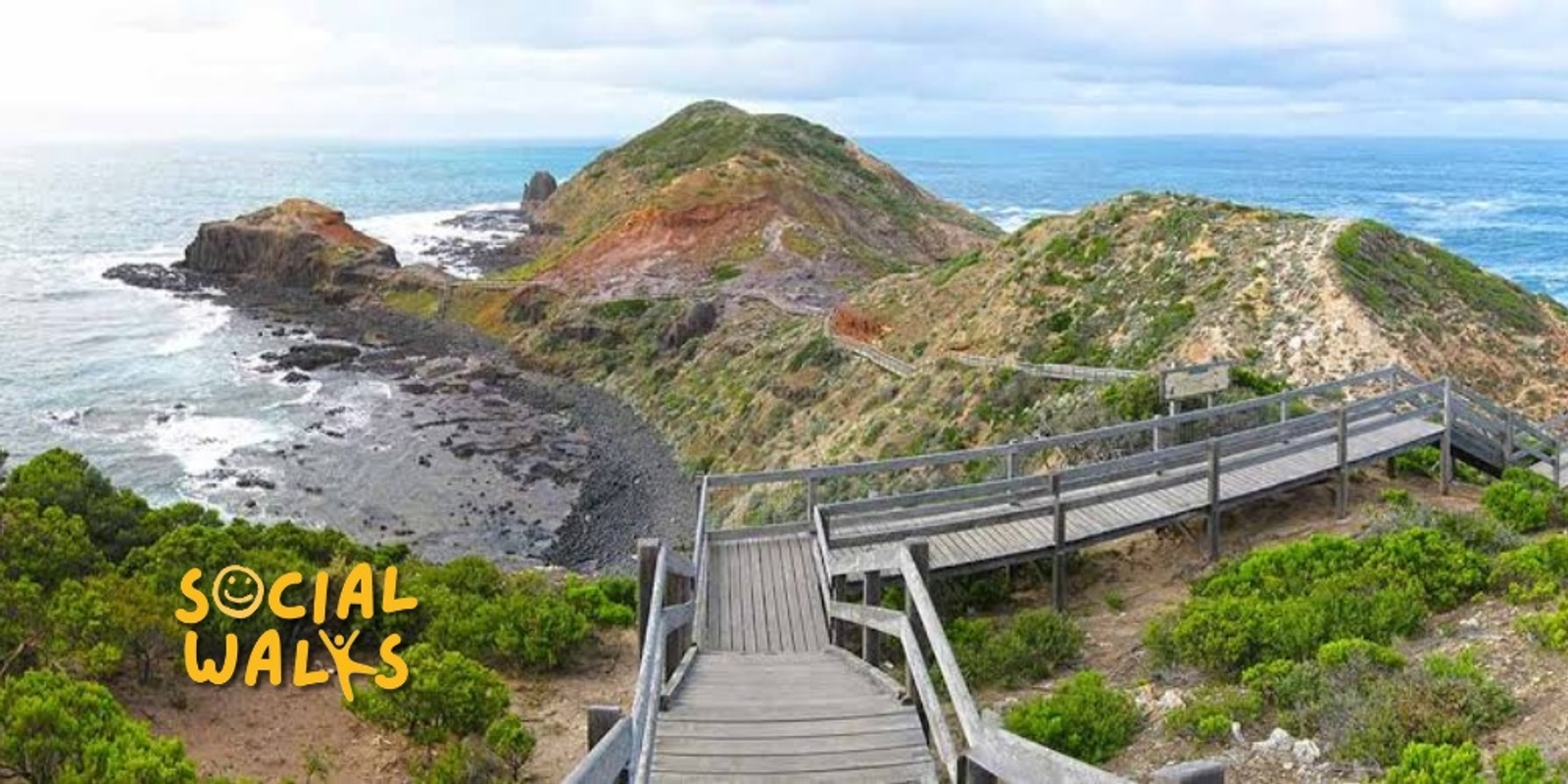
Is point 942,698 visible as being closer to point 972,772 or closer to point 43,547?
point 972,772

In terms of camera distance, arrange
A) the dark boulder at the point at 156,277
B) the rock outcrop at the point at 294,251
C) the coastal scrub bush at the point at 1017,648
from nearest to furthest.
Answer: the coastal scrub bush at the point at 1017,648 → the rock outcrop at the point at 294,251 → the dark boulder at the point at 156,277

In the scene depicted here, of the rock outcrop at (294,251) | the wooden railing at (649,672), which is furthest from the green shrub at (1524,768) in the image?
the rock outcrop at (294,251)

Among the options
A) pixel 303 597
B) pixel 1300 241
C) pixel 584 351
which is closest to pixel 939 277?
pixel 1300 241

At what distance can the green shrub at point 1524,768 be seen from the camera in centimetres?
664

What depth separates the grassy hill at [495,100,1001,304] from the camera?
66938mm

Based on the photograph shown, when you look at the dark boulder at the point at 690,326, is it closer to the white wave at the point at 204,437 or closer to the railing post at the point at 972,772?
the white wave at the point at 204,437

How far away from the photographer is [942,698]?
35.7 ft

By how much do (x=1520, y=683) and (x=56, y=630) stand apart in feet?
43.2

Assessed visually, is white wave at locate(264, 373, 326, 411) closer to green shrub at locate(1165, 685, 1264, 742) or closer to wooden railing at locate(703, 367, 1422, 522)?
wooden railing at locate(703, 367, 1422, 522)

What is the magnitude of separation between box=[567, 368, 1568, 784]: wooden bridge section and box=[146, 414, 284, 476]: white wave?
35.0 m

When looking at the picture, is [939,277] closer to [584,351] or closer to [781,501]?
[781,501]

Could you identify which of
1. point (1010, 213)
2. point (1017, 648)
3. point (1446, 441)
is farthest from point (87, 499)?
point (1010, 213)

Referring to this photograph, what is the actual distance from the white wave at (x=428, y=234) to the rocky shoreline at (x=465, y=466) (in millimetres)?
32035

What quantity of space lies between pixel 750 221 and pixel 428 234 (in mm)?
65391
